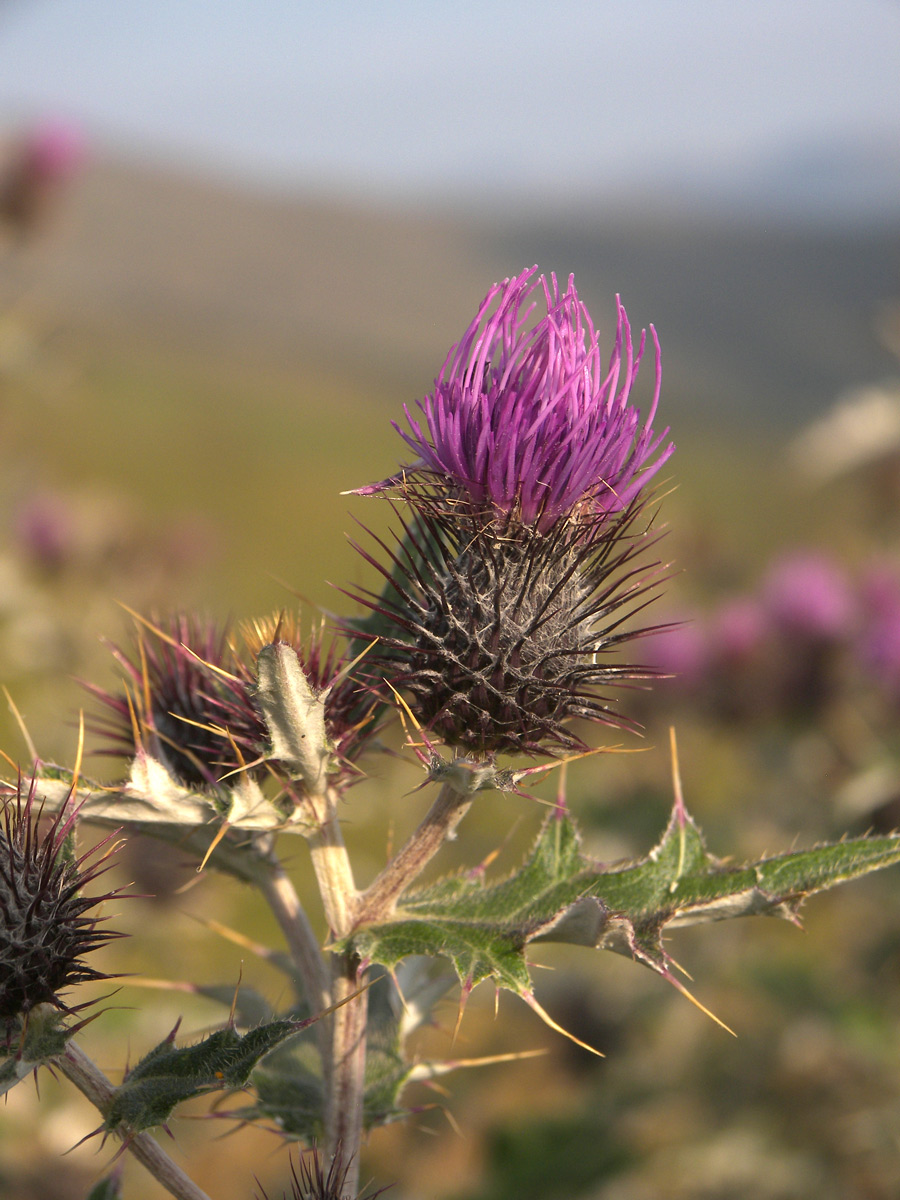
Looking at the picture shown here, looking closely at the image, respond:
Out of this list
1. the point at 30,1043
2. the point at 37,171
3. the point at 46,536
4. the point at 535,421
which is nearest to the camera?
the point at 30,1043

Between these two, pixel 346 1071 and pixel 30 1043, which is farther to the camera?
pixel 346 1071

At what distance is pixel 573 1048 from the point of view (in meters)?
7.59

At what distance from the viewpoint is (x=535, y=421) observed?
76.9 inches

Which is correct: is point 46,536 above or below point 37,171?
below

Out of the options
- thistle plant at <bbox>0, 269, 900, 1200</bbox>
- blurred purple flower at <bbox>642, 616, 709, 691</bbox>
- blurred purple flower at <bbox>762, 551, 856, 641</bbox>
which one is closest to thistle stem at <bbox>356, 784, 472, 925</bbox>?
thistle plant at <bbox>0, 269, 900, 1200</bbox>

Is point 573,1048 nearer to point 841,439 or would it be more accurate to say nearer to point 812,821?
point 812,821

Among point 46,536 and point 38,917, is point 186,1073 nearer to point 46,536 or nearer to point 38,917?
point 38,917

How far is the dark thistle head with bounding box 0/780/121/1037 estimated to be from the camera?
5.92ft

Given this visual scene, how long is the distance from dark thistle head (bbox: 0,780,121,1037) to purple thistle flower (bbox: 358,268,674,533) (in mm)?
840

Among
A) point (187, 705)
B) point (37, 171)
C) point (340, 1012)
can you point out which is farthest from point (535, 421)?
point (37, 171)

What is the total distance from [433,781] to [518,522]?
537 mm

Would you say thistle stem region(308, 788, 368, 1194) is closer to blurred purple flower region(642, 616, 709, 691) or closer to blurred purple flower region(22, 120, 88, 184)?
blurred purple flower region(642, 616, 709, 691)

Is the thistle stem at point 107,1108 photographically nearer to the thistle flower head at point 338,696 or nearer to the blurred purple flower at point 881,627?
the thistle flower head at point 338,696

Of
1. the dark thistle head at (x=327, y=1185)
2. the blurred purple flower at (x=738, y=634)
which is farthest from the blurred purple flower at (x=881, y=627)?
the dark thistle head at (x=327, y=1185)
